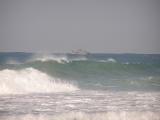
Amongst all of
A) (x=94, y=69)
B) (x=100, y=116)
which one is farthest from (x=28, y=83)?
(x=94, y=69)

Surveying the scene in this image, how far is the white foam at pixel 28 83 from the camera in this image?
10.8 ft

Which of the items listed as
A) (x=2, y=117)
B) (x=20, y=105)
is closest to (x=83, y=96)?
(x=20, y=105)

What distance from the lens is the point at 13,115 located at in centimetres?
274

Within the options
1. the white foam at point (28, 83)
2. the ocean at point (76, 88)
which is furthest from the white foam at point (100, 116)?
the white foam at point (28, 83)

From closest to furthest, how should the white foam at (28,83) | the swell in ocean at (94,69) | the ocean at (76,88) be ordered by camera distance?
the ocean at (76,88) < the white foam at (28,83) < the swell in ocean at (94,69)

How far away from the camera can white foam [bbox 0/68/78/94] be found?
328 centimetres

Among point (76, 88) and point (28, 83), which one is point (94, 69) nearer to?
point (76, 88)

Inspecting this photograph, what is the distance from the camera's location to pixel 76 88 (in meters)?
3.53

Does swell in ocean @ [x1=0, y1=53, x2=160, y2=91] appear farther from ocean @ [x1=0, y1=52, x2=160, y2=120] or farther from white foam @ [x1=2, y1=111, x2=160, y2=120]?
white foam @ [x1=2, y1=111, x2=160, y2=120]

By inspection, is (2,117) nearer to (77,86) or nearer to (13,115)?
(13,115)

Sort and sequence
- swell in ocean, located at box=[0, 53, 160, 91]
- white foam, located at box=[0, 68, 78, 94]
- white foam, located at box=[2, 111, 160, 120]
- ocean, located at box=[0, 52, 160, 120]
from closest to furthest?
white foam, located at box=[2, 111, 160, 120] → ocean, located at box=[0, 52, 160, 120] → white foam, located at box=[0, 68, 78, 94] → swell in ocean, located at box=[0, 53, 160, 91]

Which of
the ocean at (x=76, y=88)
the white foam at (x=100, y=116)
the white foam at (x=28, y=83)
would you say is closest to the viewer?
the white foam at (x=100, y=116)

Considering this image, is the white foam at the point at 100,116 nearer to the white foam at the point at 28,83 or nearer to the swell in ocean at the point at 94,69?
the white foam at the point at 28,83

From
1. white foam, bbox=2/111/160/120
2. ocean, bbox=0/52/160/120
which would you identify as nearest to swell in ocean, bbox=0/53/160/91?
ocean, bbox=0/52/160/120
